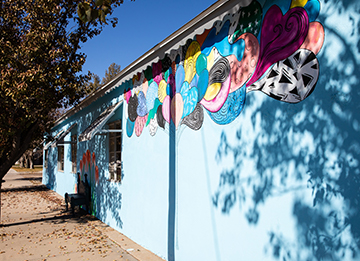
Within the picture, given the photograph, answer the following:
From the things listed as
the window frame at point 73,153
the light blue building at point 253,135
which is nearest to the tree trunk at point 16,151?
the window frame at point 73,153

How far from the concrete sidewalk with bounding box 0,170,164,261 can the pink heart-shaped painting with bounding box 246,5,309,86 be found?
3.86 metres

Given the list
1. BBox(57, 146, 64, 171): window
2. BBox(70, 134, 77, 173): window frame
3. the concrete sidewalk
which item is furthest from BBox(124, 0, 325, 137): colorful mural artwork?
BBox(57, 146, 64, 171): window

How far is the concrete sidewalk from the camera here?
5676mm

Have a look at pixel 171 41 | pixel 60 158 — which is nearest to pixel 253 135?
pixel 171 41

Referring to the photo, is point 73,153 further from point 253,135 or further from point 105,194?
point 253,135

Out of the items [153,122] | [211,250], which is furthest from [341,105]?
[153,122]

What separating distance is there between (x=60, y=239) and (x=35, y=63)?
14.0 ft

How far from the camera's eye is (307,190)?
2881mm

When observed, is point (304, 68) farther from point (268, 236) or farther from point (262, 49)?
point (268, 236)

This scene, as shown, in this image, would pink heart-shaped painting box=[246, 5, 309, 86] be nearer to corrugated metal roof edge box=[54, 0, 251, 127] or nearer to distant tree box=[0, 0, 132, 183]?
corrugated metal roof edge box=[54, 0, 251, 127]

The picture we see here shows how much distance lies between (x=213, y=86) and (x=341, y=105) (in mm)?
1907

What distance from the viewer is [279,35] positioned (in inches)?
128

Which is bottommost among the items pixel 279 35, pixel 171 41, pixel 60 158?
pixel 60 158

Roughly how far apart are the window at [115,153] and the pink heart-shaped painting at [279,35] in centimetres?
501
